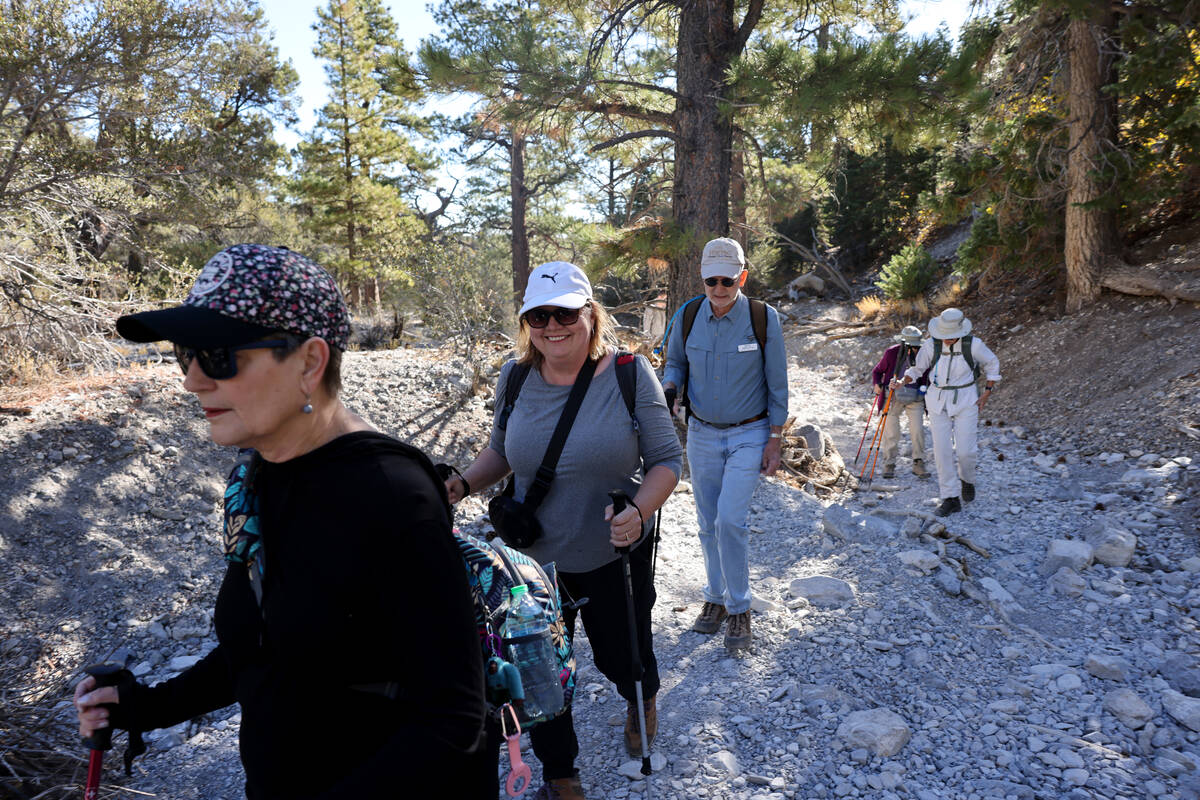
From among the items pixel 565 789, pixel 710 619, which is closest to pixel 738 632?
pixel 710 619

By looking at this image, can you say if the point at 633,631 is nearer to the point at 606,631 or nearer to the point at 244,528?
the point at 606,631

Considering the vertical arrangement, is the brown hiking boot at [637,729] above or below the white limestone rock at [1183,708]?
above

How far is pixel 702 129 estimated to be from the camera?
24.8 ft

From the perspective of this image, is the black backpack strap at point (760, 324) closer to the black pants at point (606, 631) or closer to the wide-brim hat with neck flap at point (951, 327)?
the black pants at point (606, 631)

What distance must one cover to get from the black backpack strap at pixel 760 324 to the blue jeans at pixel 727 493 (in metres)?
0.40

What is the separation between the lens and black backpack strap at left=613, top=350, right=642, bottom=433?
2.48 m

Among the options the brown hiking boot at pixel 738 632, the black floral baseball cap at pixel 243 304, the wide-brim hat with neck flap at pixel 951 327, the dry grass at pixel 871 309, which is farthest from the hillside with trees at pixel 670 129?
the black floral baseball cap at pixel 243 304

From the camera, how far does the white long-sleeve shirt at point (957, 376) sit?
6418mm

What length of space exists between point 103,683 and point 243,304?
84cm

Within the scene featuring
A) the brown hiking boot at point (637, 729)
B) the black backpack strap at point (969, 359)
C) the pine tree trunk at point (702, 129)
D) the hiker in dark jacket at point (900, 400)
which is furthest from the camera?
the hiker in dark jacket at point (900, 400)

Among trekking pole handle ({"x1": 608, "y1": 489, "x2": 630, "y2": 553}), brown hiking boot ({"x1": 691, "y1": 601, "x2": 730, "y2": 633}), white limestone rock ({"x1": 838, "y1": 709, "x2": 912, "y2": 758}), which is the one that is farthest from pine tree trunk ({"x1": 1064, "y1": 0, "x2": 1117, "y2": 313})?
trekking pole handle ({"x1": 608, "y1": 489, "x2": 630, "y2": 553})

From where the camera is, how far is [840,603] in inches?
173

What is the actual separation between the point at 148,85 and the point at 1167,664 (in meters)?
10.8

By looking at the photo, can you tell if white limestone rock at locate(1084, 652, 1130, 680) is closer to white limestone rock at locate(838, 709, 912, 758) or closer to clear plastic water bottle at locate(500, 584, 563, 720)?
white limestone rock at locate(838, 709, 912, 758)
